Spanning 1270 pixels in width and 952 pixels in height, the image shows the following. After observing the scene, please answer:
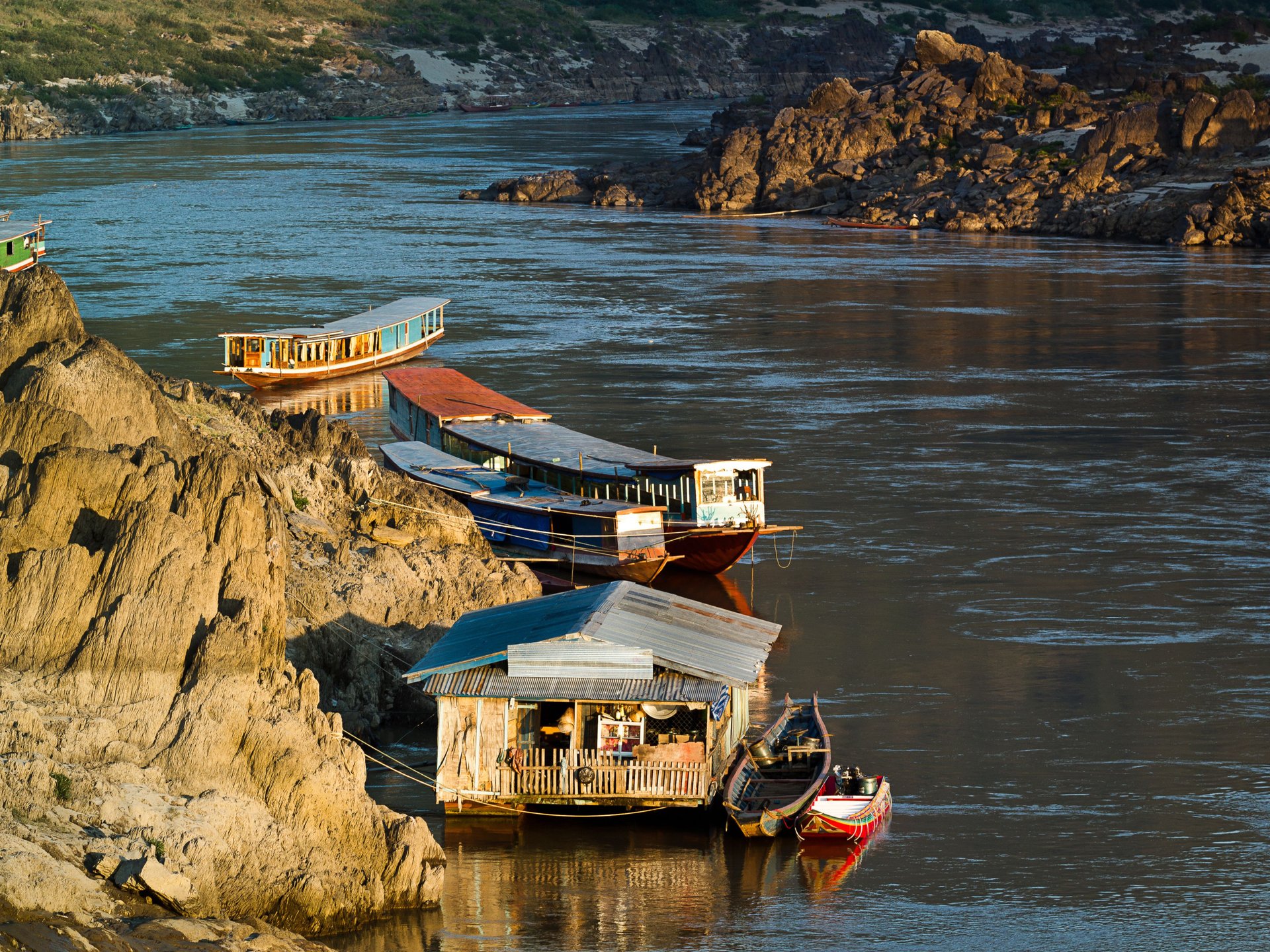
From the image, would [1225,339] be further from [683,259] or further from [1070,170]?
[1070,170]

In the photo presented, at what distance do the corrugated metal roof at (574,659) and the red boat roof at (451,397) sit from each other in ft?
62.1

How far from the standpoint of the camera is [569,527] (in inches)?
1328

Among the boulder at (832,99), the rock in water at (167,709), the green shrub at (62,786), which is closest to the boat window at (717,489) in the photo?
the rock in water at (167,709)

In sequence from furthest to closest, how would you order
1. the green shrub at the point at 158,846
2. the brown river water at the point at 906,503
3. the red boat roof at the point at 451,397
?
the red boat roof at the point at 451,397 < the brown river water at the point at 906,503 < the green shrub at the point at 158,846

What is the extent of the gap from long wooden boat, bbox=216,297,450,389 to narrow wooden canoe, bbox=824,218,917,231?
41.4 m

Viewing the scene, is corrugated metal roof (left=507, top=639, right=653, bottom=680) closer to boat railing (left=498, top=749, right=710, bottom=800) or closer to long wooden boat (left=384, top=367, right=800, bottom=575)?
boat railing (left=498, top=749, right=710, bottom=800)

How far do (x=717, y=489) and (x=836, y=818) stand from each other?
13.4 m

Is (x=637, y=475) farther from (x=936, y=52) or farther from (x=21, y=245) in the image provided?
(x=936, y=52)

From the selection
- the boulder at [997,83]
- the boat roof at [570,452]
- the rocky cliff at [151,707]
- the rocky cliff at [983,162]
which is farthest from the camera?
the boulder at [997,83]

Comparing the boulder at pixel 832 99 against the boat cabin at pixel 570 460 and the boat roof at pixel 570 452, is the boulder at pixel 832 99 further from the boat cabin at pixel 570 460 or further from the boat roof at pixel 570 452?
the boat roof at pixel 570 452

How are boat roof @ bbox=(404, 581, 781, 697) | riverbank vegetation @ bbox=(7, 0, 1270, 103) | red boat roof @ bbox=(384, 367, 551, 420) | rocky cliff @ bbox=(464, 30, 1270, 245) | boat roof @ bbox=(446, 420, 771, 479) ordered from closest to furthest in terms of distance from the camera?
1. boat roof @ bbox=(404, 581, 781, 697)
2. boat roof @ bbox=(446, 420, 771, 479)
3. red boat roof @ bbox=(384, 367, 551, 420)
4. rocky cliff @ bbox=(464, 30, 1270, 245)
5. riverbank vegetation @ bbox=(7, 0, 1270, 103)

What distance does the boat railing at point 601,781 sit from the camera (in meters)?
21.2

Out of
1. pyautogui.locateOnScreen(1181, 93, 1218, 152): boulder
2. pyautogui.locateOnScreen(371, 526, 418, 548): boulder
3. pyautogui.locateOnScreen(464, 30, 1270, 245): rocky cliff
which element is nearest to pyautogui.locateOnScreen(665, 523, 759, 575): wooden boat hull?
pyautogui.locateOnScreen(371, 526, 418, 548): boulder

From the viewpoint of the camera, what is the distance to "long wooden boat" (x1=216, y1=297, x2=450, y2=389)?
52781mm
